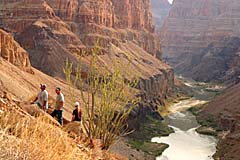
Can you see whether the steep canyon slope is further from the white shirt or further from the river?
the white shirt

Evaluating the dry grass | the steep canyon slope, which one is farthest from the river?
the dry grass

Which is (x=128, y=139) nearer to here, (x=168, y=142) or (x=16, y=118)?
(x=168, y=142)

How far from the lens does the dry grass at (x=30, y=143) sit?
21.7 feet

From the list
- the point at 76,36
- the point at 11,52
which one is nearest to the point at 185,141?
the point at 11,52

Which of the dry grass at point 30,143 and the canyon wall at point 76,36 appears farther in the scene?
the canyon wall at point 76,36

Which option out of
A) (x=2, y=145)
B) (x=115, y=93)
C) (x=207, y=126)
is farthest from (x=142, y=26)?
(x=2, y=145)

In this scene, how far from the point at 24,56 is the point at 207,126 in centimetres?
2901

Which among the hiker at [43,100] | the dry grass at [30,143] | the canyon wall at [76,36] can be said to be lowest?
the canyon wall at [76,36]

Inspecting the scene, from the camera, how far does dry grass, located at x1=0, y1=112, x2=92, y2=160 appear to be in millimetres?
6618

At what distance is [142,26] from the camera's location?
123438 millimetres

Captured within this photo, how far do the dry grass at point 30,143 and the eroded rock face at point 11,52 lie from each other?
38520 mm

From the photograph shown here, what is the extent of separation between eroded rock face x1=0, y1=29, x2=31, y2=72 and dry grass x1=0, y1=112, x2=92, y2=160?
38.5 m

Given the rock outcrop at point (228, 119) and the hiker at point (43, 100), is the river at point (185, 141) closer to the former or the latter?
the rock outcrop at point (228, 119)

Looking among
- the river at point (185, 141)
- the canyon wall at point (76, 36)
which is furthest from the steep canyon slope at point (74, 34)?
the river at point (185, 141)
